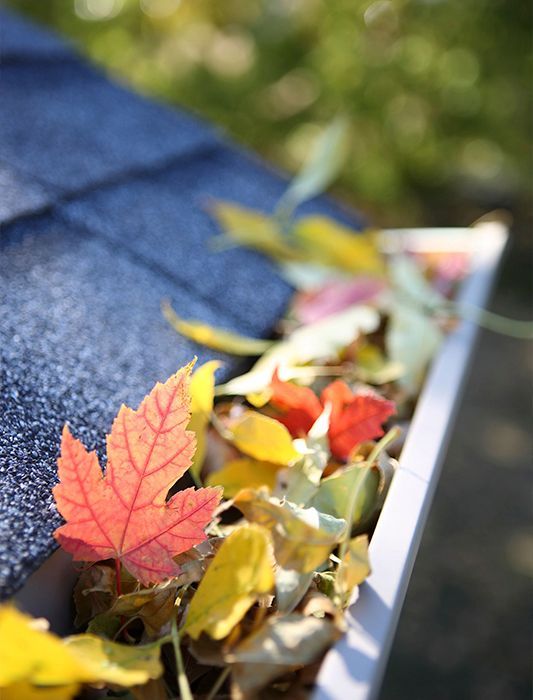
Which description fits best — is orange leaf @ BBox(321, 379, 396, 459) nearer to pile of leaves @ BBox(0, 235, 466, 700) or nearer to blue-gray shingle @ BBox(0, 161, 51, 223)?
pile of leaves @ BBox(0, 235, 466, 700)

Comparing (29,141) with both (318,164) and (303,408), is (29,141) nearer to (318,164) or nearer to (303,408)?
(318,164)

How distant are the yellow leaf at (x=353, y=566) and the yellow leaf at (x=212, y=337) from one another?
39cm

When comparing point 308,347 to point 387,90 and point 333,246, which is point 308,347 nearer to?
point 333,246

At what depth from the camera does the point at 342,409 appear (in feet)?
2.72

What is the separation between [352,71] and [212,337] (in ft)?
8.42

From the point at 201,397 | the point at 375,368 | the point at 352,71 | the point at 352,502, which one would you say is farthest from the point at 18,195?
the point at 352,71

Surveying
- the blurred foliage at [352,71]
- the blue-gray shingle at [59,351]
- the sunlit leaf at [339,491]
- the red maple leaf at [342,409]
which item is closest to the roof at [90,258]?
the blue-gray shingle at [59,351]

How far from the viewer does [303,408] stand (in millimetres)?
862

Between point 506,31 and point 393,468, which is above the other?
point 506,31

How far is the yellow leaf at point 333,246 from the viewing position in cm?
127

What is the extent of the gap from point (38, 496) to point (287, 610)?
228mm

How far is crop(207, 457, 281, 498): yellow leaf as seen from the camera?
0.80m

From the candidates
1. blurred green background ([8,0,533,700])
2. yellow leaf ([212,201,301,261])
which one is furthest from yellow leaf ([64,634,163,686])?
blurred green background ([8,0,533,700])

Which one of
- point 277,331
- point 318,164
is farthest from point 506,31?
point 277,331
